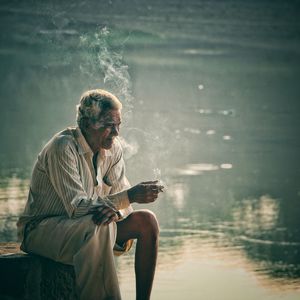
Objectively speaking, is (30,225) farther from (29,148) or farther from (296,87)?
(296,87)

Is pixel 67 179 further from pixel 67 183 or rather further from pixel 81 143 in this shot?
pixel 81 143

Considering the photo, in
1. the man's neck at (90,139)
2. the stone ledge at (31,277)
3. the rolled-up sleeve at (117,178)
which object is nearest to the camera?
the stone ledge at (31,277)

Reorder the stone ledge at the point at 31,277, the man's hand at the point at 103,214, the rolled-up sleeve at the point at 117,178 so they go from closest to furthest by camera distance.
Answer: the man's hand at the point at 103,214 < the stone ledge at the point at 31,277 < the rolled-up sleeve at the point at 117,178

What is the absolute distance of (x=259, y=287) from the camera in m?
4.69

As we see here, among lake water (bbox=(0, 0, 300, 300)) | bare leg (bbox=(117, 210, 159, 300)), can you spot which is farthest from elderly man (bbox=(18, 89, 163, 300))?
lake water (bbox=(0, 0, 300, 300))

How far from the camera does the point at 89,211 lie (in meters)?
3.19

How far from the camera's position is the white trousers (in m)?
3.18

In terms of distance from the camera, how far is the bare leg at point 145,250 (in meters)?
3.38

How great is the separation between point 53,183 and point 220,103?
1050cm

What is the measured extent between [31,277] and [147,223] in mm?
545

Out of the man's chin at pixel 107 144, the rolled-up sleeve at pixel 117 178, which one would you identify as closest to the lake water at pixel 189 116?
the rolled-up sleeve at pixel 117 178

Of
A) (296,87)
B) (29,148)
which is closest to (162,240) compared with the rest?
(29,148)

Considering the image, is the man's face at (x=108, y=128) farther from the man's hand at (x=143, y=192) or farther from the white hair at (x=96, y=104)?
the man's hand at (x=143, y=192)

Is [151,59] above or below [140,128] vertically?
above
